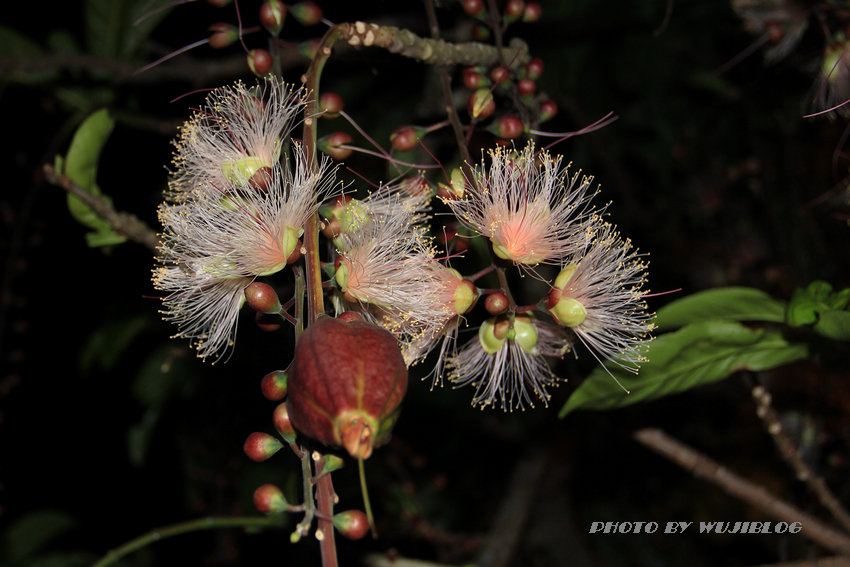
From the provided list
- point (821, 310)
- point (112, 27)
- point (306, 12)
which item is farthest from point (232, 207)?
point (112, 27)

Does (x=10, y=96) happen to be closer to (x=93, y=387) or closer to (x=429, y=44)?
(x=93, y=387)

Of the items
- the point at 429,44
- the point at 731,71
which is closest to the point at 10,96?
the point at 429,44

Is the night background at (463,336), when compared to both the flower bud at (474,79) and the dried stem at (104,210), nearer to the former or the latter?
the flower bud at (474,79)

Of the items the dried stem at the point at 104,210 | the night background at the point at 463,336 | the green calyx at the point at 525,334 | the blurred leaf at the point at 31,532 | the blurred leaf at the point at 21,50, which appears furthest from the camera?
the blurred leaf at the point at 31,532

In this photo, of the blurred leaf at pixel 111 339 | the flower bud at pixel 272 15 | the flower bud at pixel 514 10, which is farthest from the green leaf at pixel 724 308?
the blurred leaf at pixel 111 339

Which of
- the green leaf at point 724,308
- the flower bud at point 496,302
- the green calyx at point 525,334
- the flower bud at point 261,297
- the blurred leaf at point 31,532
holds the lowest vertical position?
the blurred leaf at point 31,532

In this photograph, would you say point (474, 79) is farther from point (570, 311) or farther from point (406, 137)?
point (570, 311)
